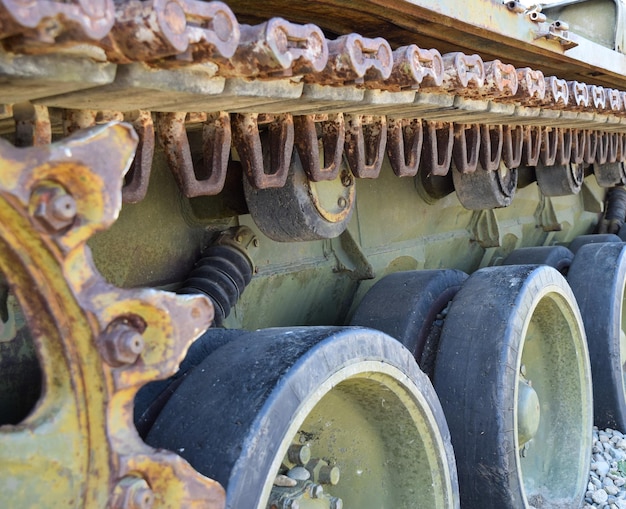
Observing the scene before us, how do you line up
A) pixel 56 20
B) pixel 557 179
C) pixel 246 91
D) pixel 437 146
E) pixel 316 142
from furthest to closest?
pixel 557 179 → pixel 437 146 → pixel 316 142 → pixel 246 91 → pixel 56 20

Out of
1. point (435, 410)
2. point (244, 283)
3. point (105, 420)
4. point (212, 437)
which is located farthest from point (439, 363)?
point (105, 420)

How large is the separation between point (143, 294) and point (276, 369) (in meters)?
0.45

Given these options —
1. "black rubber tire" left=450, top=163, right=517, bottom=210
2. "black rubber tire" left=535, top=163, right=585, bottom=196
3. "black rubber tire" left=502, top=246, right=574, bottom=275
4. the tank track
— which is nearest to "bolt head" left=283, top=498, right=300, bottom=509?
the tank track

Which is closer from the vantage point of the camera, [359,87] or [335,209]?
[359,87]

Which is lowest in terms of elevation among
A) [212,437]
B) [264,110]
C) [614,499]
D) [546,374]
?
[614,499]

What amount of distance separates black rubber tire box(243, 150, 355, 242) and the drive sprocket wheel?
34.0 inches

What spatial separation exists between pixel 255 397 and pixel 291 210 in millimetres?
673

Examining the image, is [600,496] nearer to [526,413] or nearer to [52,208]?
[526,413]

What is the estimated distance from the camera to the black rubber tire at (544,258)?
3.61 m

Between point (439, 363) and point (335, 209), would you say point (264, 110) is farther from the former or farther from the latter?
point (439, 363)

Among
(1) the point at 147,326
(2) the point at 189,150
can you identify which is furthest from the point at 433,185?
(1) the point at 147,326

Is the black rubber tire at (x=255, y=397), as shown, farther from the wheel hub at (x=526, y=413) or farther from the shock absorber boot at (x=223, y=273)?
the wheel hub at (x=526, y=413)

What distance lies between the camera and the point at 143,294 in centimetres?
102

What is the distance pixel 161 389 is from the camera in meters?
1.55
